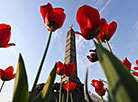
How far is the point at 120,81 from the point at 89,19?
0.27 m

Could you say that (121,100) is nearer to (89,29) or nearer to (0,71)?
(89,29)

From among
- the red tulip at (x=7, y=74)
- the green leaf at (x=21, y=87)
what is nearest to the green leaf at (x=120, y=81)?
the green leaf at (x=21, y=87)

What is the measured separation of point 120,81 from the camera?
31 cm

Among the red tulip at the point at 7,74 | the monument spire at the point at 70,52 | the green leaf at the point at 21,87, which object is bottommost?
the green leaf at the point at 21,87

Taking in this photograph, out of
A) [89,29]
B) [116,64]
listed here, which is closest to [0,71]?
[89,29]

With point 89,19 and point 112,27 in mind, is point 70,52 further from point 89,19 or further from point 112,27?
point 89,19

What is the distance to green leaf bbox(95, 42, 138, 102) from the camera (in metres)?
0.30

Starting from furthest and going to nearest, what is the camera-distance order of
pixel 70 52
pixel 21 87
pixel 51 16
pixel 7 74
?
pixel 70 52 < pixel 7 74 < pixel 51 16 < pixel 21 87

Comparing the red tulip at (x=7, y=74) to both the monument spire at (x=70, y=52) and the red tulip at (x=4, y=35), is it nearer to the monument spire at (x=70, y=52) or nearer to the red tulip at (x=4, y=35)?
the red tulip at (x=4, y=35)

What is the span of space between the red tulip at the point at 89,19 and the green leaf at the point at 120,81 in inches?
6.0

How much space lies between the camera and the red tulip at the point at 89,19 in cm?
47

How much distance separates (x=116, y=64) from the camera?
34 centimetres

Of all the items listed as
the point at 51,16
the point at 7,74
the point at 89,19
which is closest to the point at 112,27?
the point at 89,19

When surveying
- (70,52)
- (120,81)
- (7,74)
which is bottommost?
(120,81)
